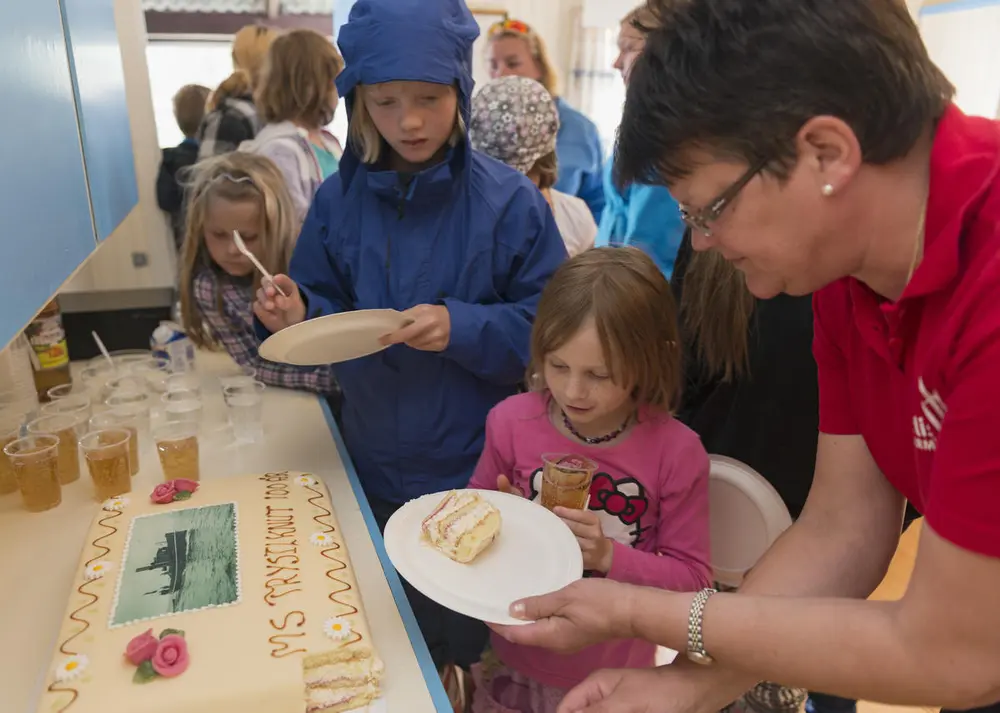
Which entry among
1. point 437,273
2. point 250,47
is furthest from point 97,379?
point 250,47

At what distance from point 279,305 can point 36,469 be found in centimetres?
57

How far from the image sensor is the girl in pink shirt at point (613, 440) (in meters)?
1.31

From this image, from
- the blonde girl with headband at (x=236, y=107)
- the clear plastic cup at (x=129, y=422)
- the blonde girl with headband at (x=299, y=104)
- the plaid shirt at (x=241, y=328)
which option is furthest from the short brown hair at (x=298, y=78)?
the clear plastic cup at (x=129, y=422)

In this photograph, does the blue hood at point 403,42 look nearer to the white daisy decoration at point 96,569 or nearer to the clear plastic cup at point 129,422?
the clear plastic cup at point 129,422

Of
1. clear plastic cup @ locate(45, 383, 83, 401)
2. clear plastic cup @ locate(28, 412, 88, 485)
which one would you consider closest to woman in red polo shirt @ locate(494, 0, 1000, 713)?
clear plastic cup @ locate(28, 412, 88, 485)

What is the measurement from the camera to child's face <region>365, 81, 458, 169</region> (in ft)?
4.87

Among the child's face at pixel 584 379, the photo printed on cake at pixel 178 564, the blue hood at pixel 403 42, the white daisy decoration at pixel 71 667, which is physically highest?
the blue hood at pixel 403 42

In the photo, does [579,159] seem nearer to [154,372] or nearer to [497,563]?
[154,372]

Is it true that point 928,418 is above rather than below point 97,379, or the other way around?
above

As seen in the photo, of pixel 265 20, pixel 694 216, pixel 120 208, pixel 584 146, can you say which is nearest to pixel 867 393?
pixel 694 216

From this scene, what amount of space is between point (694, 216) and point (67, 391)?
1735mm

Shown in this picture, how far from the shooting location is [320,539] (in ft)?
4.02

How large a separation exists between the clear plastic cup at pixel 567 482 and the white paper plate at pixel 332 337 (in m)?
0.43

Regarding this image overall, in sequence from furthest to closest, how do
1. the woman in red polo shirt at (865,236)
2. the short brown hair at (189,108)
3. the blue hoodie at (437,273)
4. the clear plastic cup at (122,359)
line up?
the short brown hair at (189,108) < the clear plastic cup at (122,359) < the blue hoodie at (437,273) < the woman in red polo shirt at (865,236)
